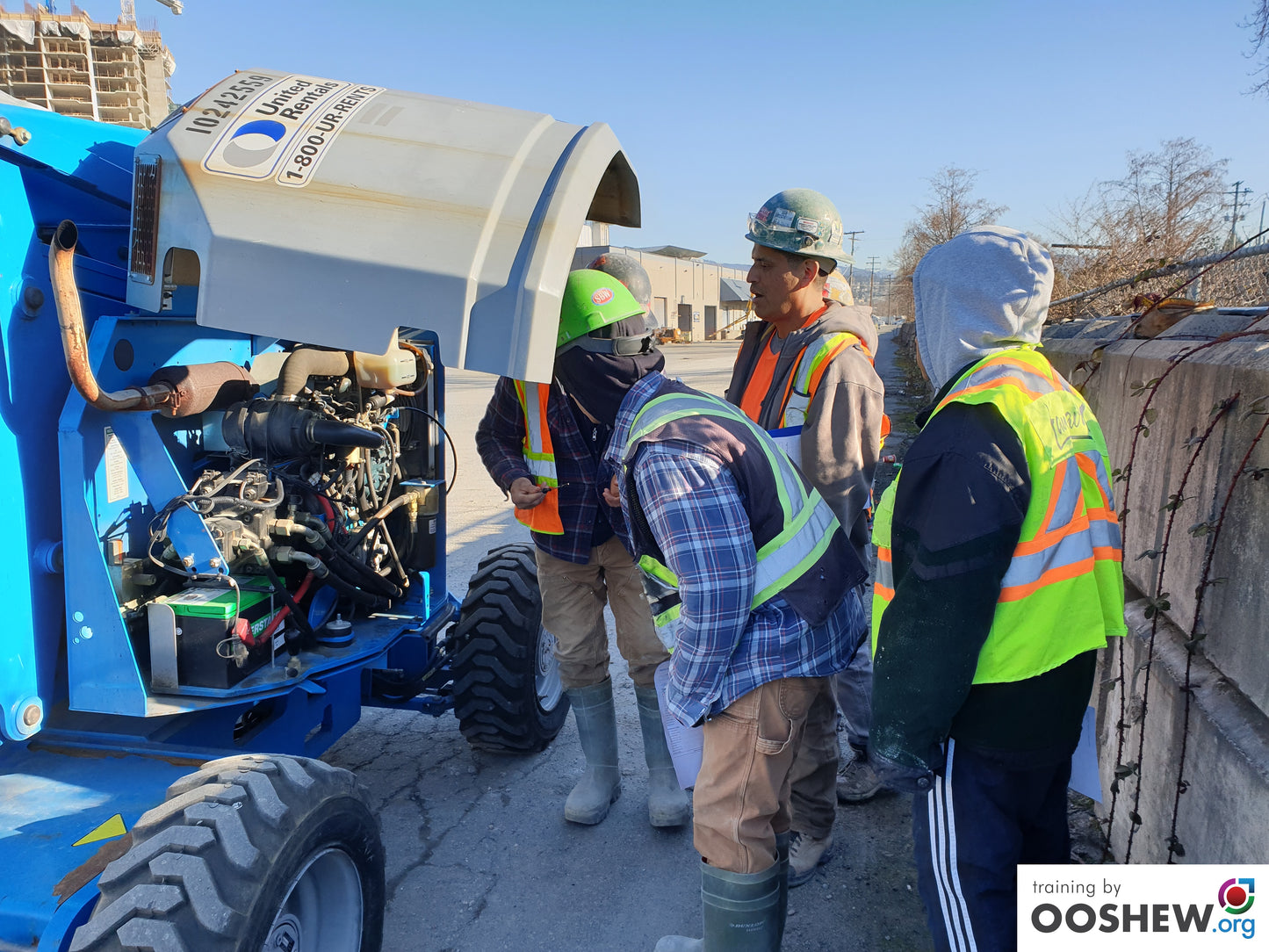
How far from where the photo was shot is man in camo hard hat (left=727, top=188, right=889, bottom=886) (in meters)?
3.07

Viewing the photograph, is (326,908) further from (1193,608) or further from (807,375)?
(1193,608)

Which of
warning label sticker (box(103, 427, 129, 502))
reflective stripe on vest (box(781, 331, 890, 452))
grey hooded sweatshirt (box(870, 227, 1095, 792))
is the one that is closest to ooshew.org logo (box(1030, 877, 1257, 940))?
grey hooded sweatshirt (box(870, 227, 1095, 792))

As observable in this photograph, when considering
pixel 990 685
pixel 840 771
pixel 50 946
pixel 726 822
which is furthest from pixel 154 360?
pixel 840 771

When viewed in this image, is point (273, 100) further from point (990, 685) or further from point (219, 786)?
point (990, 685)

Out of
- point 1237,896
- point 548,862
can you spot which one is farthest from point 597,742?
point 1237,896

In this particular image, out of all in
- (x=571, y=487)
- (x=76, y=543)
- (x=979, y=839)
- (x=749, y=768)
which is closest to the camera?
(x=979, y=839)

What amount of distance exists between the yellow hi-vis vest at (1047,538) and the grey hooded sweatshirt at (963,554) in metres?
0.04

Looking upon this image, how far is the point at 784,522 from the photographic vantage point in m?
2.09

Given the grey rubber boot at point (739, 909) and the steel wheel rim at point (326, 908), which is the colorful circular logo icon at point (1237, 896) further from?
the steel wheel rim at point (326, 908)

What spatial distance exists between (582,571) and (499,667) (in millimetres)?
675

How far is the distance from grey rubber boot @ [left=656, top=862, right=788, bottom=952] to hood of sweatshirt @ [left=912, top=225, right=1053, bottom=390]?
4.59ft

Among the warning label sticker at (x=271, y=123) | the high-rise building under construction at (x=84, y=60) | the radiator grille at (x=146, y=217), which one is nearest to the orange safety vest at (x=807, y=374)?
the warning label sticker at (x=271, y=123)

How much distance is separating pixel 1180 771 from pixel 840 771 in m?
1.63

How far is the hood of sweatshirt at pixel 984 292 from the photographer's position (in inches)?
75.5
